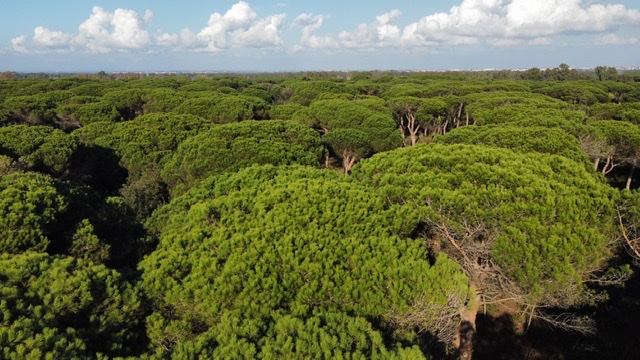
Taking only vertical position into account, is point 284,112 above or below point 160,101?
below

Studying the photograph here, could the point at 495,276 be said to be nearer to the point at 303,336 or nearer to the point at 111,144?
the point at 303,336

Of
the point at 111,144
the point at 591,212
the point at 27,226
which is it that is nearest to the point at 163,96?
the point at 111,144

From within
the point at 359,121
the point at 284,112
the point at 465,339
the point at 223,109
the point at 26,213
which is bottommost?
the point at 465,339

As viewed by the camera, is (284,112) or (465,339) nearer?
(465,339)

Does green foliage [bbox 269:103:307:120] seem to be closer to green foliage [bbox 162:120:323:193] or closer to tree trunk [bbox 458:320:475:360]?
green foliage [bbox 162:120:323:193]

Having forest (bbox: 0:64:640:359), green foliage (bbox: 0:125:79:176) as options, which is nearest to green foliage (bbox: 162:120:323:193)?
forest (bbox: 0:64:640:359)

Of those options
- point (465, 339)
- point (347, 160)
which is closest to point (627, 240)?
point (465, 339)

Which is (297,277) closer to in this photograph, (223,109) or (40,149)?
(40,149)
